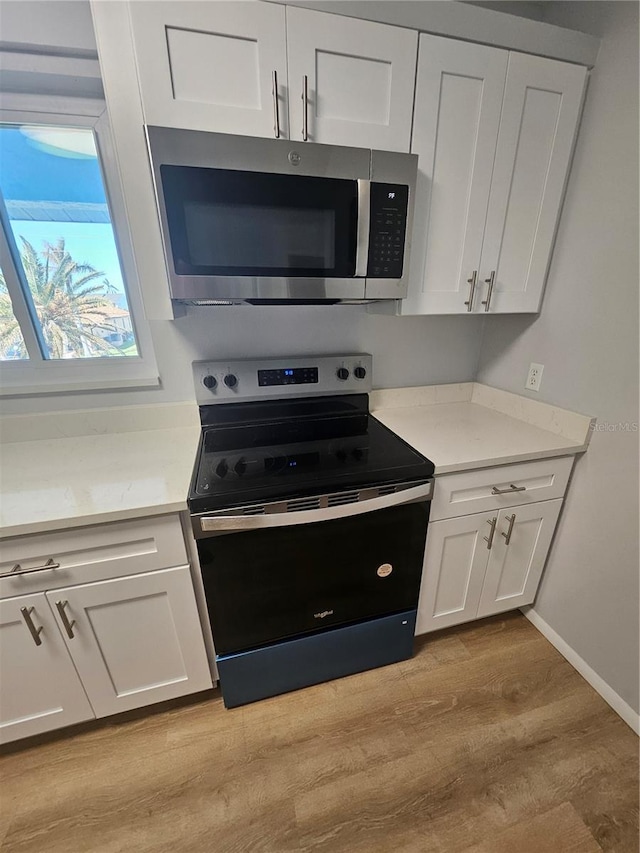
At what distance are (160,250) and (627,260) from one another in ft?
4.91

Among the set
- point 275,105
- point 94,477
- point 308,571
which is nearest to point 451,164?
point 275,105

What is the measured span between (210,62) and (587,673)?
2.47 m

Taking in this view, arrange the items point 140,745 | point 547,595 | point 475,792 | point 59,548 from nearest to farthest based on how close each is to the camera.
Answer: point 59,548 → point 475,792 → point 140,745 → point 547,595

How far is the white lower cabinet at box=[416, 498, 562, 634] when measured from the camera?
1.36 metres

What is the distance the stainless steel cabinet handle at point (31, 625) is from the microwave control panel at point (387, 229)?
1.43 meters

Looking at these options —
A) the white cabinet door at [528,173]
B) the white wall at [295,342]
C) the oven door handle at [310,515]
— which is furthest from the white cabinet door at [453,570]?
the white cabinet door at [528,173]

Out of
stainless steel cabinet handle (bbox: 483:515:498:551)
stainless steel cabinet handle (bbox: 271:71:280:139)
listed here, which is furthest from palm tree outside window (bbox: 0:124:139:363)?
stainless steel cabinet handle (bbox: 483:515:498:551)

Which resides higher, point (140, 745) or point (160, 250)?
point (160, 250)

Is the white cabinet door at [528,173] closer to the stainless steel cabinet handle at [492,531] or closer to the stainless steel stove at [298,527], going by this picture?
the stainless steel stove at [298,527]

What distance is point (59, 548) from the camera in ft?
3.17

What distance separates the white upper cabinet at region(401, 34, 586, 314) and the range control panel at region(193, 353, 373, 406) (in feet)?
1.35

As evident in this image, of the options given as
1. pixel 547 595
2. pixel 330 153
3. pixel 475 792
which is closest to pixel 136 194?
pixel 330 153

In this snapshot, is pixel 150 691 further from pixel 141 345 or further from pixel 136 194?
pixel 136 194

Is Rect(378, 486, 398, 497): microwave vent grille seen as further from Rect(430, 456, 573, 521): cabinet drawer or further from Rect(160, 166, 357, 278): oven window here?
Rect(160, 166, 357, 278): oven window
